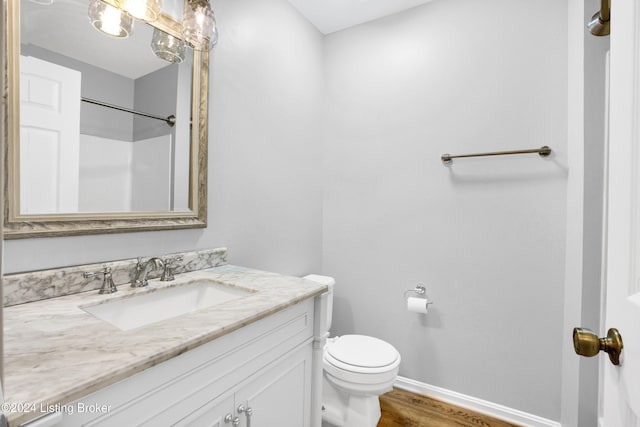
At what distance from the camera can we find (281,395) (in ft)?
3.51

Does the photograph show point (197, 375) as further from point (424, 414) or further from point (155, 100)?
point (424, 414)

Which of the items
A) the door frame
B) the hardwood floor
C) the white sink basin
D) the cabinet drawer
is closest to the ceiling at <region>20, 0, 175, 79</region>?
the white sink basin

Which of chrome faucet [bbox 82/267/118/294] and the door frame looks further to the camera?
the door frame

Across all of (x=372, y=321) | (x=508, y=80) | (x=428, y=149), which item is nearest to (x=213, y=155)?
(x=428, y=149)

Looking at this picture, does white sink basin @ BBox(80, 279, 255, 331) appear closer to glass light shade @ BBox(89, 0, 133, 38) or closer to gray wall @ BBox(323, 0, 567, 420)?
glass light shade @ BBox(89, 0, 133, 38)

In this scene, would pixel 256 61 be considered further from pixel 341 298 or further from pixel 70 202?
pixel 341 298

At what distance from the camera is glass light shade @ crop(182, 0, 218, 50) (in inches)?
46.7

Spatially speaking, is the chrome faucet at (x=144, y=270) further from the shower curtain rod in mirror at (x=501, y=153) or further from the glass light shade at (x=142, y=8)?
the shower curtain rod in mirror at (x=501, y=153)

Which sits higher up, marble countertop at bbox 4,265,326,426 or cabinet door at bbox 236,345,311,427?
marble countertop at bbox 4,265,326,426

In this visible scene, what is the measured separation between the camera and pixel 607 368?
657 millimetres

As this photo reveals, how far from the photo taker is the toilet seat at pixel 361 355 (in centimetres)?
152

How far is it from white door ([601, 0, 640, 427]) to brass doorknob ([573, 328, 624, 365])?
0.5 inches

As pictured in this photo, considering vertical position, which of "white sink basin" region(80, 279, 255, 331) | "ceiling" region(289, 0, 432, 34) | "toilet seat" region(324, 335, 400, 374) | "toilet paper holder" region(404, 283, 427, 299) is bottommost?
"toilet seat" region(324, 335, 400, 374)

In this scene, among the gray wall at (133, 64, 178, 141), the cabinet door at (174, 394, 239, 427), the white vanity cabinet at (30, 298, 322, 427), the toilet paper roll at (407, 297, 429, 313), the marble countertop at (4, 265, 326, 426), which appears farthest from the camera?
the toilet paper roll at (407, 297, 429, 313)
